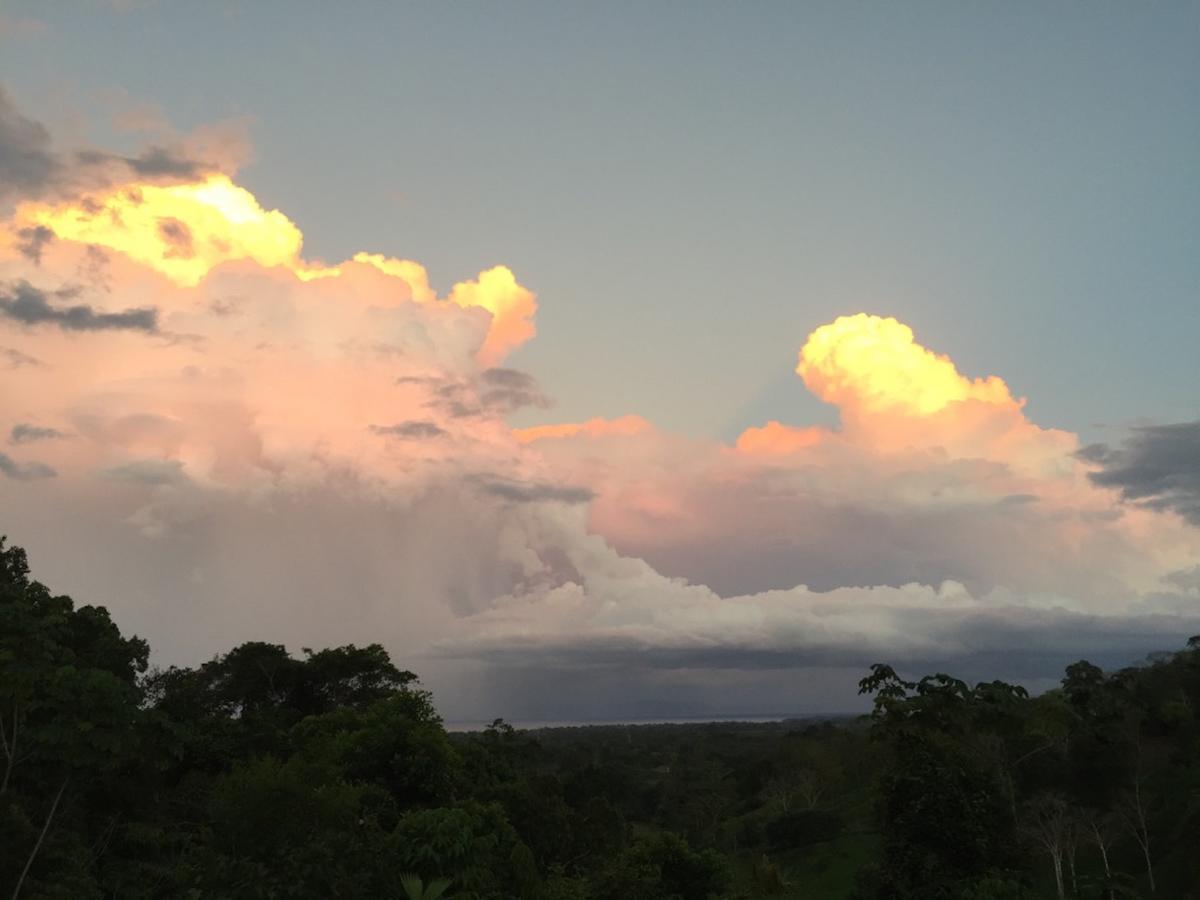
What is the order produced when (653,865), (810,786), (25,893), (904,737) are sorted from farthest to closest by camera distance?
(810,786) → (653,865) → (904,737) → (25,893)

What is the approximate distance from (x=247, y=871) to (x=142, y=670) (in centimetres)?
4181

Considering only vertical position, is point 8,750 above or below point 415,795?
above

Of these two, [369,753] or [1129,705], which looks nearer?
[369,753]

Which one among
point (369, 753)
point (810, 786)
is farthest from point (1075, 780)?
point (369, 753)

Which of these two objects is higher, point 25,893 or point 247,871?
point 247,871

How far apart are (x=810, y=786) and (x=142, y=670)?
Result: 2975 inches

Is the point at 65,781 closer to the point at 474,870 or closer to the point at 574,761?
the point at 474,870

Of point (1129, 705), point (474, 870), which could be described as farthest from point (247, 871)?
point (1129, 705)

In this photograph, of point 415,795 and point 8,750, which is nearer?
point 8,750

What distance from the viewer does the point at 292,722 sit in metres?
71.1

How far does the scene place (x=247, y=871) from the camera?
67.7 feet

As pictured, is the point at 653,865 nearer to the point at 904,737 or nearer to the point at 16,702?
the point at 904,737

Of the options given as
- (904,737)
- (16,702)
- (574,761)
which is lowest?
(574,761)

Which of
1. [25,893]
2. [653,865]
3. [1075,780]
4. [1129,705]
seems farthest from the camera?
[1129,705]
